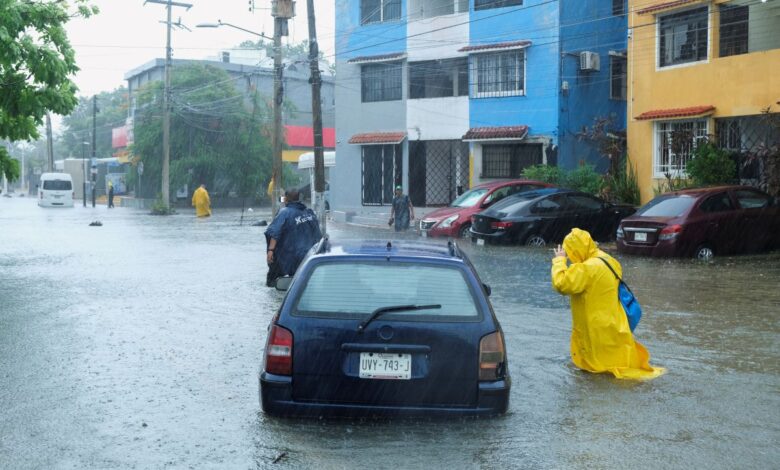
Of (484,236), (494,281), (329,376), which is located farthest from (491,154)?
(329,376)

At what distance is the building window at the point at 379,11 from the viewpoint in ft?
112

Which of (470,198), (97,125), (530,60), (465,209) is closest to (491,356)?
(465,209)

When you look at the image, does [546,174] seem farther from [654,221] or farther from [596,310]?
[596,310]

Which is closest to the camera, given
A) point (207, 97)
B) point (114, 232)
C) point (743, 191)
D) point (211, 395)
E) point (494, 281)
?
point (211, 395)

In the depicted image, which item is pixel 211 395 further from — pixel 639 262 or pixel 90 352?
pixel 639 262

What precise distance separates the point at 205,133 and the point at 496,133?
26.4 m

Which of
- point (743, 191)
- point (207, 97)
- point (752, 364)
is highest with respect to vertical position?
point (207, 97)

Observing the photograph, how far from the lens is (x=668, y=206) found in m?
18.5

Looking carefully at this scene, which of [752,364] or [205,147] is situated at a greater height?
[205,147]

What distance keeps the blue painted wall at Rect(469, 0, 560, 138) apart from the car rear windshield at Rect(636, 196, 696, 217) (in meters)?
11.0

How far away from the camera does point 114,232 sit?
30172 millimetres

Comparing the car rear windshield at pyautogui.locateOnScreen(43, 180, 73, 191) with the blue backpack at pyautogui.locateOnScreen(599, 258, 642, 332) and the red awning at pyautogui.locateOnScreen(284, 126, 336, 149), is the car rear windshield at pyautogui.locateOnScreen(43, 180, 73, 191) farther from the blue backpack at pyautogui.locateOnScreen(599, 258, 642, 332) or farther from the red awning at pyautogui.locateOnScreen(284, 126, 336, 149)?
the blue backpack at pyautogui.locateOnScreen(599, 258, 642, 332)

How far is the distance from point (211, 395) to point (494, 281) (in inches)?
326

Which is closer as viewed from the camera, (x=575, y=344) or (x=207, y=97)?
(x=575, y=344)
